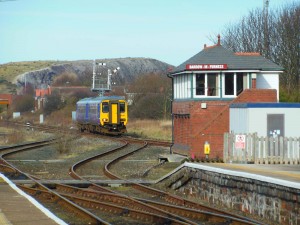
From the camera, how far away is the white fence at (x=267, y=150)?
20.8m

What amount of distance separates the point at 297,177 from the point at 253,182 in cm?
140

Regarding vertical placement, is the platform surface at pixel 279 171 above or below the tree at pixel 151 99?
below

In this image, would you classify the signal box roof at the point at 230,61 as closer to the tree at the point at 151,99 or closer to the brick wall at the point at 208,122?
the brick wall at the point at 208,122

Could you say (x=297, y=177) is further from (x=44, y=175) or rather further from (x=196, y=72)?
(x=196, y=72)

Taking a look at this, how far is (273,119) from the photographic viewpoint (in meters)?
23.5

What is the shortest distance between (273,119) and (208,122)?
12.2 feet

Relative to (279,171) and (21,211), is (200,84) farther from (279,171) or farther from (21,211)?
(21,211)

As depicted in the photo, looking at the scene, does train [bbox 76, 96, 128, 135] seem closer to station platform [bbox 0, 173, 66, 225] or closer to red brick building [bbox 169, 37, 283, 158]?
red brick building [bbox 169, 37, 283, 158]

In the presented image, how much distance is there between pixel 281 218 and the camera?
1331cm

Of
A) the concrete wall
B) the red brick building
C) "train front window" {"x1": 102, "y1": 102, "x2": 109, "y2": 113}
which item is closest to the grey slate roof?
the red brick building

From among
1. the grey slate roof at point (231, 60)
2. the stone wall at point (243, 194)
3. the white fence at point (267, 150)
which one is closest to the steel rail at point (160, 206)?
the stone wall at point (243, 194)

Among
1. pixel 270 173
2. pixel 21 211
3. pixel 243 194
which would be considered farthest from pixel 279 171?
pixel 21 211

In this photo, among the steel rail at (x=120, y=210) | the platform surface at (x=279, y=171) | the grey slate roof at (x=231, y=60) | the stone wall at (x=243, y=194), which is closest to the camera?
the stone wall at (x=243, y=194)

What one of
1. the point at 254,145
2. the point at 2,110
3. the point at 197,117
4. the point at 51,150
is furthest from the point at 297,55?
the point at 2,110
